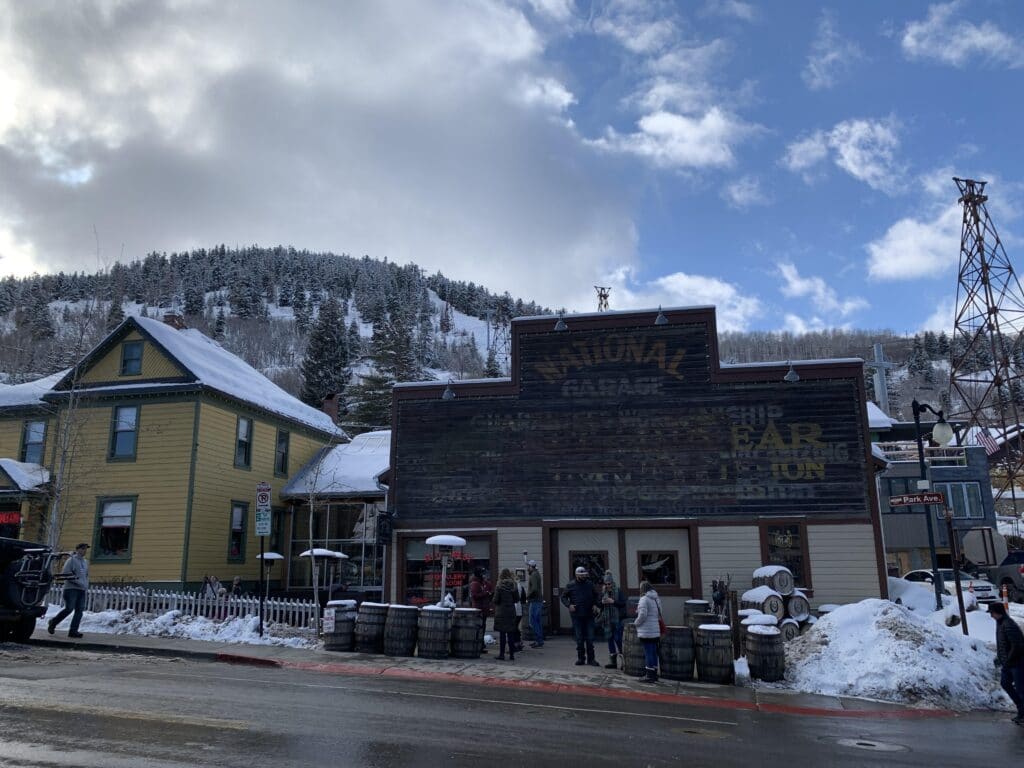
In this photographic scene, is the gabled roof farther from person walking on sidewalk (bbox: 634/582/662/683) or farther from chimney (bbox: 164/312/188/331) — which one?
person walking on sidewalk (bbox: 634/582/662/683)

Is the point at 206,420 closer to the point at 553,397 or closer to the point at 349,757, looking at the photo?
the point at 553,397

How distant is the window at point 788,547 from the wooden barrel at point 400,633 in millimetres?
9478

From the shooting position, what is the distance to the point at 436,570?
2148 centimetres

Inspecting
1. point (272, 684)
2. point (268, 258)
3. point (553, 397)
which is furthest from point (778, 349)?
point (272, 684)

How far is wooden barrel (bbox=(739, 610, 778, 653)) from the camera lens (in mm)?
14550

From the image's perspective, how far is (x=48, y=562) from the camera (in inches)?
609

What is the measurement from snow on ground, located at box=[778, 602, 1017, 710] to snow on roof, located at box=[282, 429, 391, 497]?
16405 millimetres

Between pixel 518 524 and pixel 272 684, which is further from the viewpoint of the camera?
pixel 518 524

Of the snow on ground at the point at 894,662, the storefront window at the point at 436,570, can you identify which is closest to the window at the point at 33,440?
the storefront window at the point at 436,570

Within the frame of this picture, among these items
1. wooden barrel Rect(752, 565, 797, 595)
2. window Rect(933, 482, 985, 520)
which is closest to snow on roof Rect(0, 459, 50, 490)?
wooden barrel Rect(752, 565, 797, 595)

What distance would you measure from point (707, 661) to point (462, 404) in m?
10.7

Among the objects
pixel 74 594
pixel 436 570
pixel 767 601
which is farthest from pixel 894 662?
pixel 74 594

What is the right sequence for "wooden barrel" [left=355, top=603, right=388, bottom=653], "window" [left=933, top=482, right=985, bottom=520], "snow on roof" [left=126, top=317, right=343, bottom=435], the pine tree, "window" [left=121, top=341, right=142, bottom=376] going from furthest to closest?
the pine tree, "window" [left=933, top=482, right=985, bottom=520], "window" [left=121, top=341, right=142, bottom=376], "snow on roof" [left=126, top=317, right=343, bottom=435], "wooden barrel" [left=355, top=603, right=388, bottom=653]

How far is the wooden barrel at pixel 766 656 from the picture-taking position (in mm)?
13555
